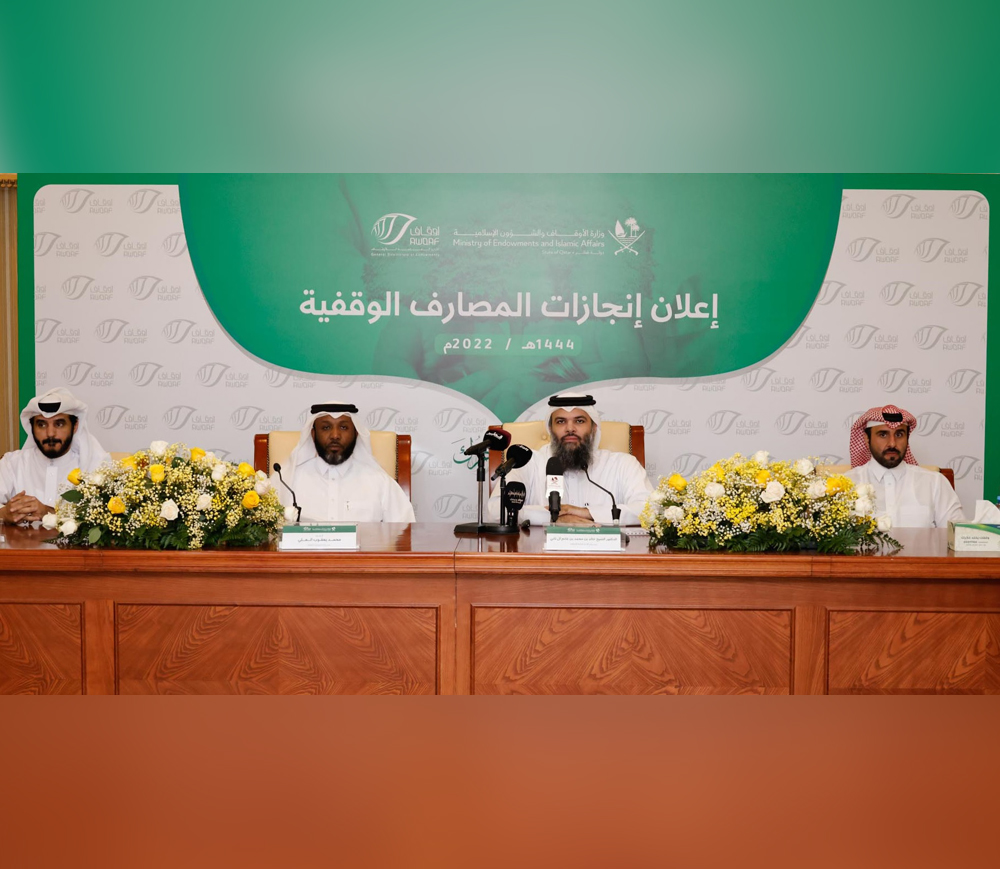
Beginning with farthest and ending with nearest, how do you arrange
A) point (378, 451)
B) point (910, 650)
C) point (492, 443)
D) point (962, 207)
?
point (962, 207), point (378, 451), point (492, 443), point (910, 650)

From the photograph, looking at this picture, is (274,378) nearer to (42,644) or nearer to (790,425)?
(42,644)

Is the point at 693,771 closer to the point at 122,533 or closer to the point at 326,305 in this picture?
the point at 122,533

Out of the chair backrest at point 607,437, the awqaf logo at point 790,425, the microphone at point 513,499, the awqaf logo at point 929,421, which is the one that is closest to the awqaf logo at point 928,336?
the awqaf logo at point 929,421

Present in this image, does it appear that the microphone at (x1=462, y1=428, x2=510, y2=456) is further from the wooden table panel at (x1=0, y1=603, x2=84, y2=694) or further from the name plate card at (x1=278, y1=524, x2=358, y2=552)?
the wooden table panel at (x1=0, y1=603, x2=84, y2=694)

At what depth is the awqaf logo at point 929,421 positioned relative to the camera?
16.8 feet

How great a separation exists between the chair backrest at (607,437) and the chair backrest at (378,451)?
0.58 m

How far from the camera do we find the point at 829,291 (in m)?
5.09

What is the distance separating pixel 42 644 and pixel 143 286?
10.5 feet

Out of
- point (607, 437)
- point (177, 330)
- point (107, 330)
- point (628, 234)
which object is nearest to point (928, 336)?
point (628, 234)

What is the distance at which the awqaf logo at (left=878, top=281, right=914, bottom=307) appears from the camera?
507 centimetres

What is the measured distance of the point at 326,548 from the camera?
8.34 feet

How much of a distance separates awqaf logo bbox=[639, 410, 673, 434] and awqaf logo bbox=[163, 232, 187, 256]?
119 inches
